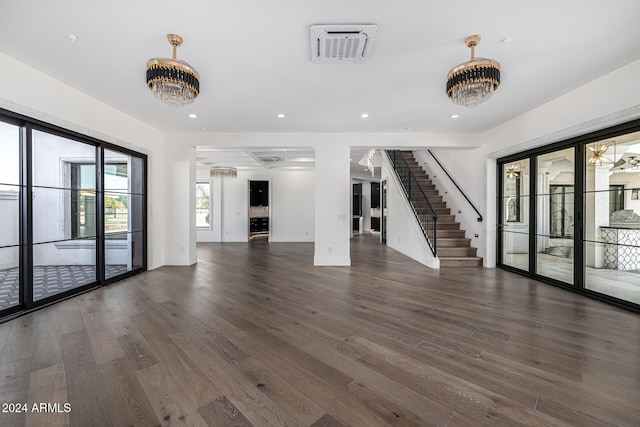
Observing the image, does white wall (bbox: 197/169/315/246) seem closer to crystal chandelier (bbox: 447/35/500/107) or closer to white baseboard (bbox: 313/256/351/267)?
white baseboard (bbox: 313/256/351/267)

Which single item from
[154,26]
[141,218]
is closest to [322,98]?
[154,26]

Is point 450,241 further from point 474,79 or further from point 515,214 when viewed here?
point 474,79

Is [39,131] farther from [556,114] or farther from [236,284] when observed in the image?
[556,114]

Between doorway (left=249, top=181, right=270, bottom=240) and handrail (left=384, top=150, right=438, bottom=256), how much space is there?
5114 mm

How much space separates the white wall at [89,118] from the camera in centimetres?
284

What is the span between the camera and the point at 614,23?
2182mm

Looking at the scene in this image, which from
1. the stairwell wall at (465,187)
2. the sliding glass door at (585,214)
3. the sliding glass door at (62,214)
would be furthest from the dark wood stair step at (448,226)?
the sliding glass door at (62,214)

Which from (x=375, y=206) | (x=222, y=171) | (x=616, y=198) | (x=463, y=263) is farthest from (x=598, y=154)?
(x=375, y=206)

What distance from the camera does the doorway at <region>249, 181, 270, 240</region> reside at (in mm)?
10039

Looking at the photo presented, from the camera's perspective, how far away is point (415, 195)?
737cm

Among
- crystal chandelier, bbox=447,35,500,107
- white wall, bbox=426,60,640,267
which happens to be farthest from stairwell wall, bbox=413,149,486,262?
crystal chandelier, bbox=447,35,500,107

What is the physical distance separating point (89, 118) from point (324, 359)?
4.78 meters

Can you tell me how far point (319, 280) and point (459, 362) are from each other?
263cm

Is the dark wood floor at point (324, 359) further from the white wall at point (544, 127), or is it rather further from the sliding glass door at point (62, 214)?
the white wall at point (544, 127)
